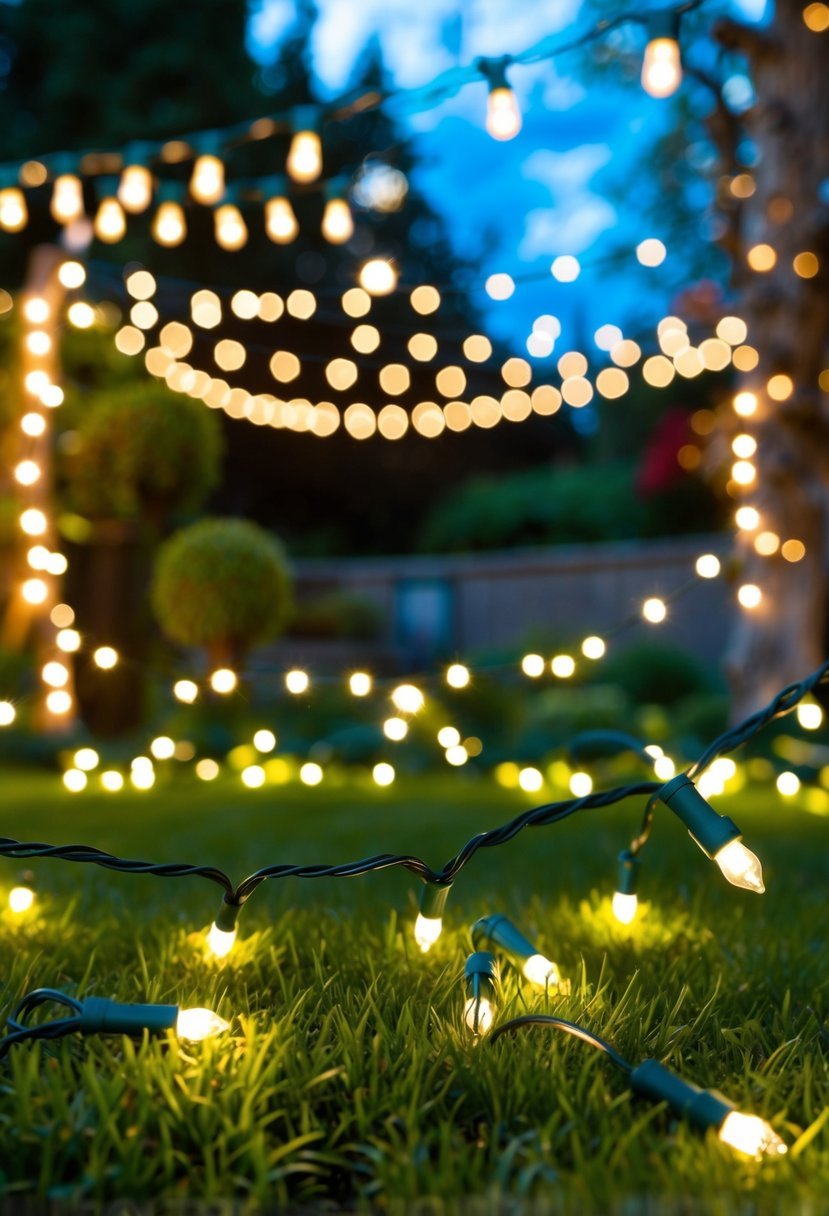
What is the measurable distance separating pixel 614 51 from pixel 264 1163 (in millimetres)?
7898

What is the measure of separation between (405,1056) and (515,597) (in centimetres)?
1255

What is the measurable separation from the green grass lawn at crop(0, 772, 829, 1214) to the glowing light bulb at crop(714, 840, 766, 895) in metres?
0.24

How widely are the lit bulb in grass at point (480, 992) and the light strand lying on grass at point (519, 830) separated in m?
0.13

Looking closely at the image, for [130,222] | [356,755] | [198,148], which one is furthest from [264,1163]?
[130,222]

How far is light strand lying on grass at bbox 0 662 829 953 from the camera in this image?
136 cm

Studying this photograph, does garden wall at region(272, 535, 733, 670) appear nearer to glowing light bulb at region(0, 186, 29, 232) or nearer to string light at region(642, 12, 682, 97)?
glowing light bulb at region(0, 186, 29, 232)

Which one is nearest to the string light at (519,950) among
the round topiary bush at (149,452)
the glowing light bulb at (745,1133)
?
the glowing light bulb at (745,1133)

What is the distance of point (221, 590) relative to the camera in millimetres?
5016

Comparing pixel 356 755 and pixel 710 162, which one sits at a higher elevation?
pixel 710 162

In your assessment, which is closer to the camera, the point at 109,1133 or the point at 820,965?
the point at 109,1133

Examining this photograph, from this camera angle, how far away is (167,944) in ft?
6.43

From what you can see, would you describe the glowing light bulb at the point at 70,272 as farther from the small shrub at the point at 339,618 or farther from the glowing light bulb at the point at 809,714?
the small shrub at the point at 339,618

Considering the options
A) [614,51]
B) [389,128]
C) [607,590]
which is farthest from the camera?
[389,128]

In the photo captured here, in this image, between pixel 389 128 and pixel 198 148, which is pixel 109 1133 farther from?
pixel 389 128
